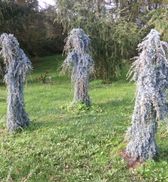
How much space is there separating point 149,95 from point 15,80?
426 centimetres

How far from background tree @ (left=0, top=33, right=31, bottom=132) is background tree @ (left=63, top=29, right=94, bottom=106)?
2245 mm

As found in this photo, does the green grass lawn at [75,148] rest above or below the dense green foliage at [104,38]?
below

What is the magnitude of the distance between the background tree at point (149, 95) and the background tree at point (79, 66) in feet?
16.4

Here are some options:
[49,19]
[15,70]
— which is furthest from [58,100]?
[49,19]

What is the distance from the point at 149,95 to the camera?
906 centimetres

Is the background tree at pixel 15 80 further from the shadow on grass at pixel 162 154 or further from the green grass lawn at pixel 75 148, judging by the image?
the shadow on grass at pixel 162 154

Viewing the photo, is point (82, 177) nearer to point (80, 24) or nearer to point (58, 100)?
point (58, 100)

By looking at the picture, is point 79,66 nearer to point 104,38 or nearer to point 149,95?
point 149,95

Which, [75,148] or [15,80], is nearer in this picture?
[75,148]

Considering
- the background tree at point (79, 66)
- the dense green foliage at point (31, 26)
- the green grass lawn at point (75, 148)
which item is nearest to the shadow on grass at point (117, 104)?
the green grass lawn at point (75, 148)

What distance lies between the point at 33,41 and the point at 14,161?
71.8 ft

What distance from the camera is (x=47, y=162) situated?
976cm

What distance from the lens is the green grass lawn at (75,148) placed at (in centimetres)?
909

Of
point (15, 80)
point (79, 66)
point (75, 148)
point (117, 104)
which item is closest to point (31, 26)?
point (79, 66)
